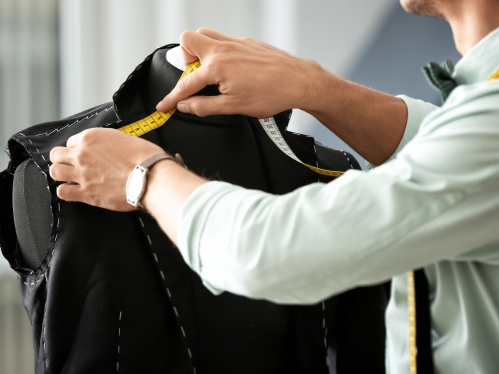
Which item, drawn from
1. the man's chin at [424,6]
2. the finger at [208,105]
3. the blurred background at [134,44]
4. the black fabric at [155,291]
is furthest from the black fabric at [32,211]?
the blurred background at [134,44]

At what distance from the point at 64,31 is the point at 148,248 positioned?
2.39 metres

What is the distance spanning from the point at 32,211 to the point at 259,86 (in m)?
0.51

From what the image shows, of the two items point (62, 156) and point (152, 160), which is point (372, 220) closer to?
point (152, 160)

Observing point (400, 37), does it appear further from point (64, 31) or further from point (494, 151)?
point (494, 151)

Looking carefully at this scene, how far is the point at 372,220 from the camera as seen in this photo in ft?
2.64

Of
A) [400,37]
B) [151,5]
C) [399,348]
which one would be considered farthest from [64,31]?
[399,348]

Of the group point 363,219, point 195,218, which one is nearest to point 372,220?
point 363,219

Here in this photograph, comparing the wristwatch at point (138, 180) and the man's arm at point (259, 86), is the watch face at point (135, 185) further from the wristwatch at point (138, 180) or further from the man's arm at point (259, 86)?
the man's arm at point (259, 86)

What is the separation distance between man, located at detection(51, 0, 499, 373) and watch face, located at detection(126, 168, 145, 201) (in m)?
0.01

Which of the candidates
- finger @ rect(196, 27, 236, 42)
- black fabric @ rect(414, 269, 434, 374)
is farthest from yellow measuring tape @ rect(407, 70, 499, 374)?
finger @ rect(196, 27, 236, 42)

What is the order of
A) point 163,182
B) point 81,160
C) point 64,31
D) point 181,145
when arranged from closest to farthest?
point 163,182
point 81,160
point 181,145
point 64,31

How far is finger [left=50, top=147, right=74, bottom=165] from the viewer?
3.51 feet

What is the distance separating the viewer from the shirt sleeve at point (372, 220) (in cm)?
81

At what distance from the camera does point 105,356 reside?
109 centimetres
